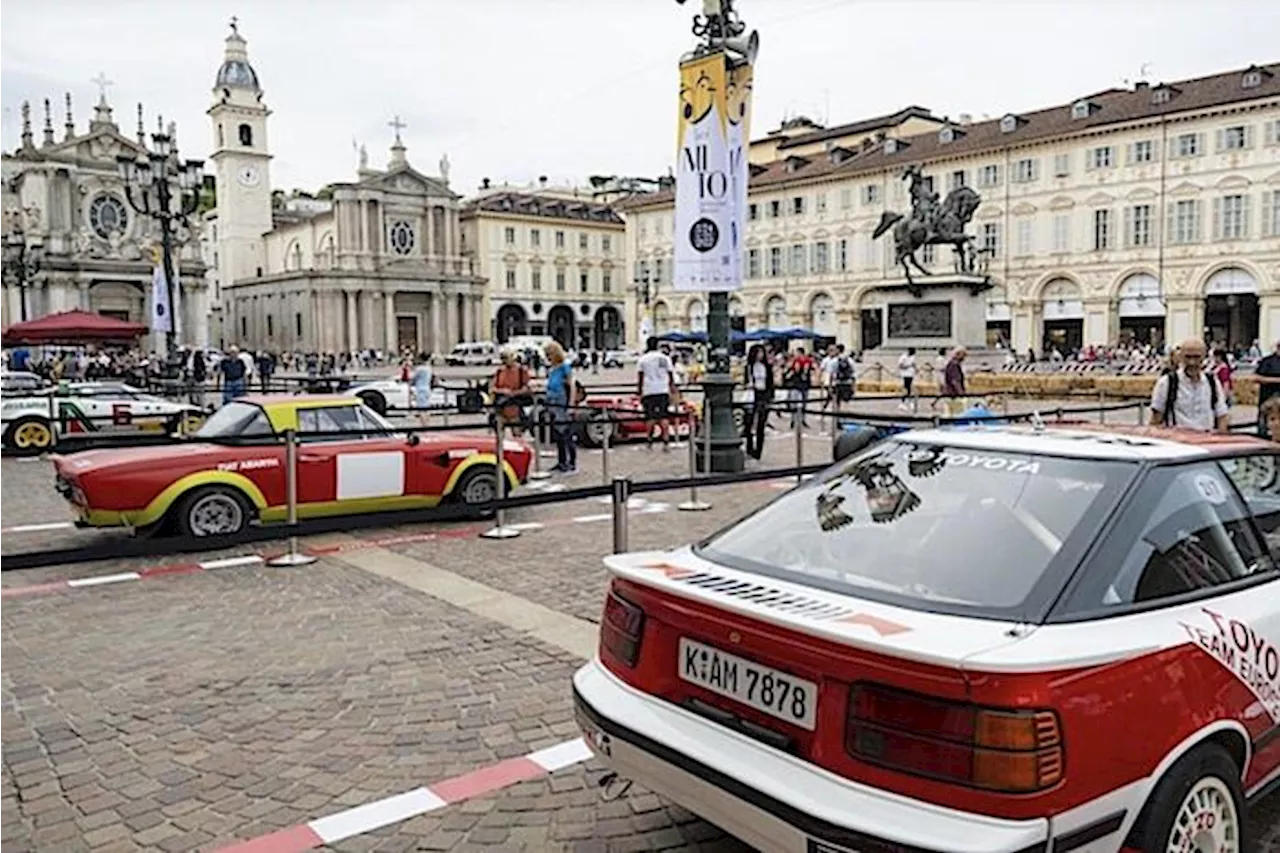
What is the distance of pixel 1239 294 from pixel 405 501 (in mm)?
54453

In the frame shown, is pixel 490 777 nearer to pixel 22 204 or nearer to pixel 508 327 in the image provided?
pixel 22 204

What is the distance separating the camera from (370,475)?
415 inches

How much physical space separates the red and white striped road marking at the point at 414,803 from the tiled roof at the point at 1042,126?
191 ft

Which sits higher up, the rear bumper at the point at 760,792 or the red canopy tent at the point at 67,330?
the red canopy tent at the point at 67,330

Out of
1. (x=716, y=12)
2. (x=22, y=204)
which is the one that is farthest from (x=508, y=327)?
(x=716, y=12)

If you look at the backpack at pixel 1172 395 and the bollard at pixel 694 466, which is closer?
the backpack at pixel 1172 395

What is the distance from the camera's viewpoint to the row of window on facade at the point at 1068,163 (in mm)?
52812

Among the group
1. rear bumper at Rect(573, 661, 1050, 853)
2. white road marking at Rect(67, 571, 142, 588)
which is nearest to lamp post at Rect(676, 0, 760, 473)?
white road marking at Rect(67, 571, 142, 588)

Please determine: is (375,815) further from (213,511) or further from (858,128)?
(858,128)

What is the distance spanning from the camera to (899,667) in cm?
288

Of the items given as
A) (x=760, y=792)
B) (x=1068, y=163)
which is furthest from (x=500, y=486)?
(x=1068, y=163)

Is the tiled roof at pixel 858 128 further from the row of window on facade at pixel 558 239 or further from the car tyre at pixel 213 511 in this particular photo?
the car tyre at pixel 213 511

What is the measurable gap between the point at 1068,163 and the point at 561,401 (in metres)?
52.4

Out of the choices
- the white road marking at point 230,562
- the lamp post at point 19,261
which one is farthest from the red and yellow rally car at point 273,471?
the lamp post at point 19,261
